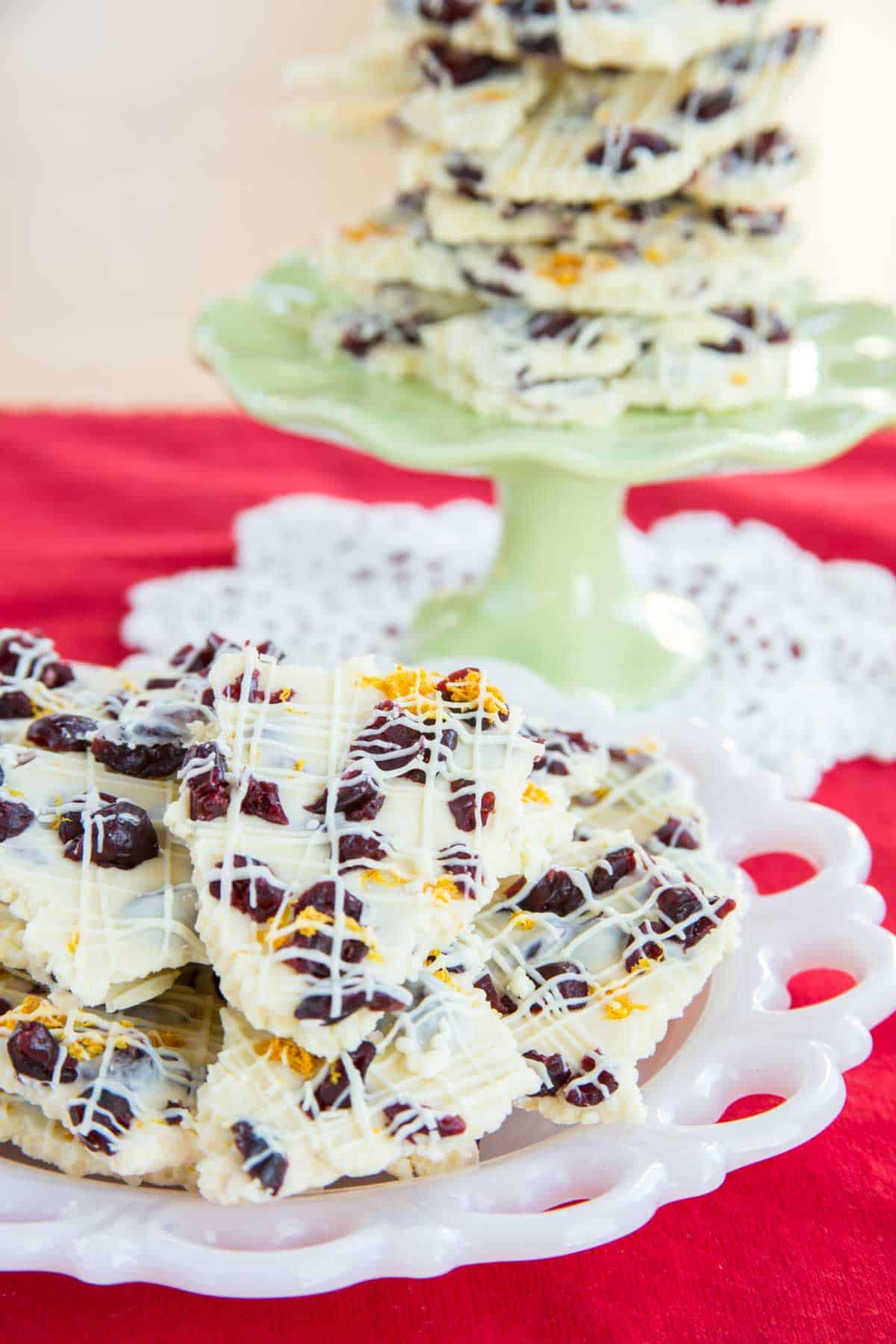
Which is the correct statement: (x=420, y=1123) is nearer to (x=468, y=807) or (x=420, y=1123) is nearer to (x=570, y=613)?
(x=468, y=807)

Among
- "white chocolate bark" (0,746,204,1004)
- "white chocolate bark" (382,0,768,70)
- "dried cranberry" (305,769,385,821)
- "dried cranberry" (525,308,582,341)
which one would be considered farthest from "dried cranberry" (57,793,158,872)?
"white chocolate bark" (382,0,768,70)

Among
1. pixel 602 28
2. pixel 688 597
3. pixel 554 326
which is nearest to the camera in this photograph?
pixel 602 28

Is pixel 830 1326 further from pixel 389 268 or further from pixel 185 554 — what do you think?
pixel 185 554

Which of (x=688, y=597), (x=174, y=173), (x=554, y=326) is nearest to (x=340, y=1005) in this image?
(x=554, y=326)

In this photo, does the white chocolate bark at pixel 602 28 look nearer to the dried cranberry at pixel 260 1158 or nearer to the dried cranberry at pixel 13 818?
the dried cranberry at pixel 13 818

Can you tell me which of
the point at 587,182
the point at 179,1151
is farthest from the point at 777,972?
the point at 587,182

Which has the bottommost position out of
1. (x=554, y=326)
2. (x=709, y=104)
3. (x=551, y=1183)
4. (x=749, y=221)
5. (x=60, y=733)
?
(x=551, y=1183)
